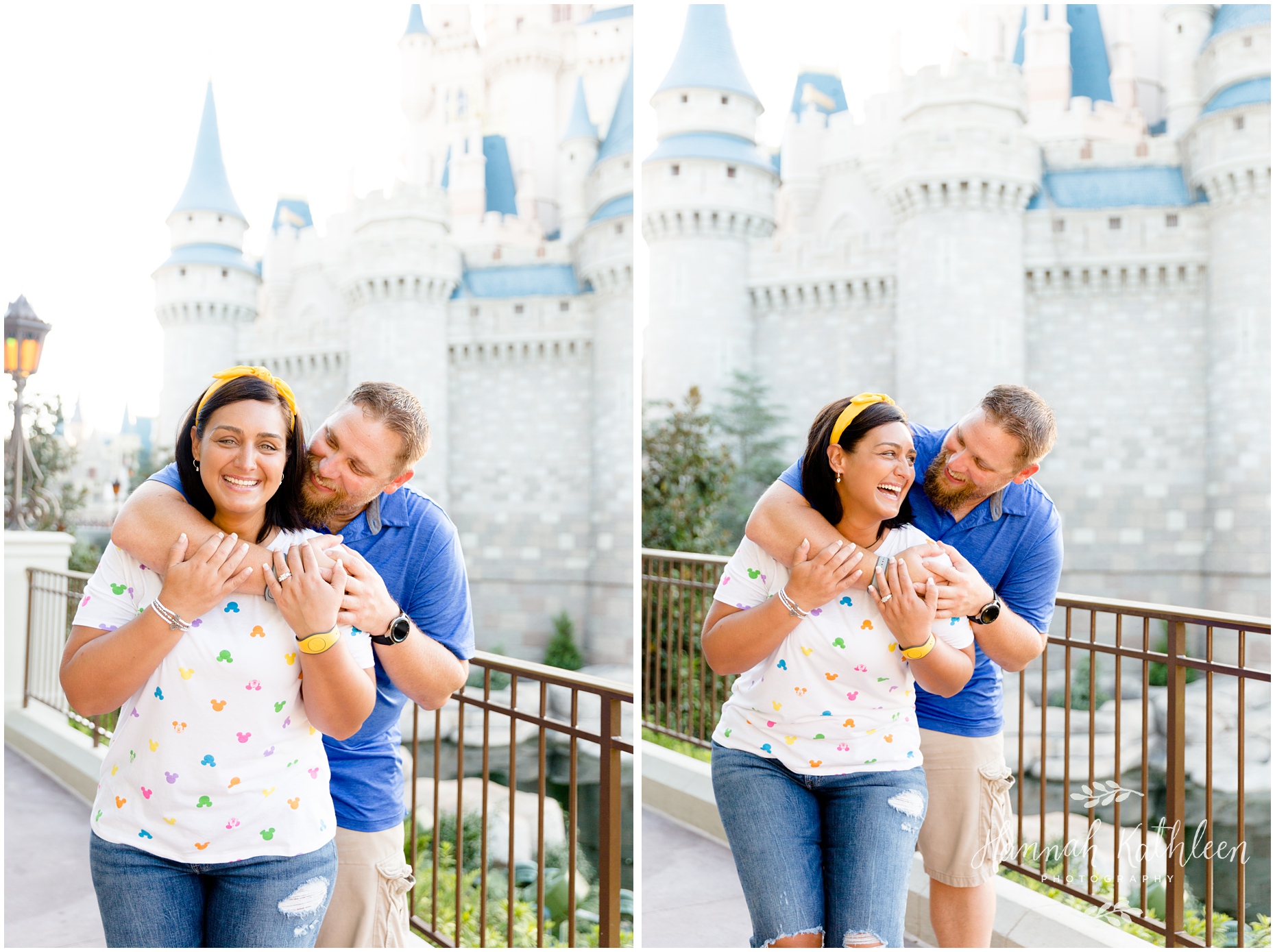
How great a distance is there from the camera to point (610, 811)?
132 cm

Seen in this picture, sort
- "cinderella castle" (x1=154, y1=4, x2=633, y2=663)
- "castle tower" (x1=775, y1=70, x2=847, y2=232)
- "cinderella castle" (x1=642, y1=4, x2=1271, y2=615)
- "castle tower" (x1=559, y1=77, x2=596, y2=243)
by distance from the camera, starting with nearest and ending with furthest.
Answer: "cinderella castle" (x1=642, y1=4, x2=1271, y2=615) < "cinderella castle" (x1=154, y1=4, x2=633, y2=663) < "castle tower" (x1=775, y1=70, x2=847, y2=232) < "castle tower" (x1=559, y1=77, x2=596, y2=243)

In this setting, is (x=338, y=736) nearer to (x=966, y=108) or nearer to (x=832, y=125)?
(x=966, y=108)

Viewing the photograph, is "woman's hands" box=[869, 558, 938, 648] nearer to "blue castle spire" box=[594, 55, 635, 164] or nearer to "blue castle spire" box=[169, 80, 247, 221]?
"blue castle spire" box=[594, 55, 635, 164]

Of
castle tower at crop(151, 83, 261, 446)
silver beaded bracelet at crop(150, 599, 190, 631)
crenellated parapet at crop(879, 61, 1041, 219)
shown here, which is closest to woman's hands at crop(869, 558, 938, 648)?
silver beaded bracelet at crop(150, 599, 190, 631)

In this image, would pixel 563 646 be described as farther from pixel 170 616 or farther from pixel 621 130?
pixel 170 616

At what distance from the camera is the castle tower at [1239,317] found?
9.37 metres

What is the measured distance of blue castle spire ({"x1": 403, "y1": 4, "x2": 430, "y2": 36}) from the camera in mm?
17844

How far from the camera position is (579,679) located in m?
1.30

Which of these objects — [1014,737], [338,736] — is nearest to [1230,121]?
[1014,737]

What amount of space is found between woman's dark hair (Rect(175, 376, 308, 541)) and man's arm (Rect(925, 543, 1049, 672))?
28.1 inches

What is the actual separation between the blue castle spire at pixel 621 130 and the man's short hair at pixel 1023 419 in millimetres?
14106

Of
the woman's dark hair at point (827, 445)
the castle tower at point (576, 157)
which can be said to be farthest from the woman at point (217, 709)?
the castle tower at point (576, 157)

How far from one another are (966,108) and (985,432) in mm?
10614

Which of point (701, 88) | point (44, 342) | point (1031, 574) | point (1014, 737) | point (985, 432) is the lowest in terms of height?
point (1014, 737)
